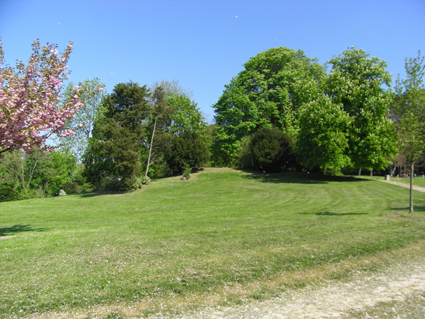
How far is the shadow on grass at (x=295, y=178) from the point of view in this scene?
3403 cm

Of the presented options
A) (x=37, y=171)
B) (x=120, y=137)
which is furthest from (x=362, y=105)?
(x=37, y=171)

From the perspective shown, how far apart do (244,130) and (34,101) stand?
3617 centimetres

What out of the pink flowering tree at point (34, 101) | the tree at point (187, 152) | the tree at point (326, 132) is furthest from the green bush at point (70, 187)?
the pink flowering tree at point (34, 101)

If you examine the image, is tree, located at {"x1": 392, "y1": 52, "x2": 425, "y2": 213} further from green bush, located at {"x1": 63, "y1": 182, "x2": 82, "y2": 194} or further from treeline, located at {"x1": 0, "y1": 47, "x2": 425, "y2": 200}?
green bush, located at {"x1": 63, "y1": 182, "x2": 82, "y2": 194}

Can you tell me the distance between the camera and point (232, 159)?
49.7m

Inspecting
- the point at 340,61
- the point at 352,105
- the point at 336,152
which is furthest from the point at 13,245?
the point at 340,61

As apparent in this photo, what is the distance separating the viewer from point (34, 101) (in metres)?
9.32

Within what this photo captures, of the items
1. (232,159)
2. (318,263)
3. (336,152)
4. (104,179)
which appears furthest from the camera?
(232,159)

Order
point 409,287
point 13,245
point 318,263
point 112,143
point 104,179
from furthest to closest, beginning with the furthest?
point 104,179 → point 112,143 → point 13,245 → point 318,263 → point 409,287

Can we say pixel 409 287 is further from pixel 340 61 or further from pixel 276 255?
pixel 340 61

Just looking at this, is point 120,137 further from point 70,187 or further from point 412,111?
point 412,111

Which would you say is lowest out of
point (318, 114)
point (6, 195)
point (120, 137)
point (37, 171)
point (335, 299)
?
point (6, 195)

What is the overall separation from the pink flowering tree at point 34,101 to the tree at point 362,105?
82.9 ft

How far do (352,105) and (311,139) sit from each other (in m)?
5.19
